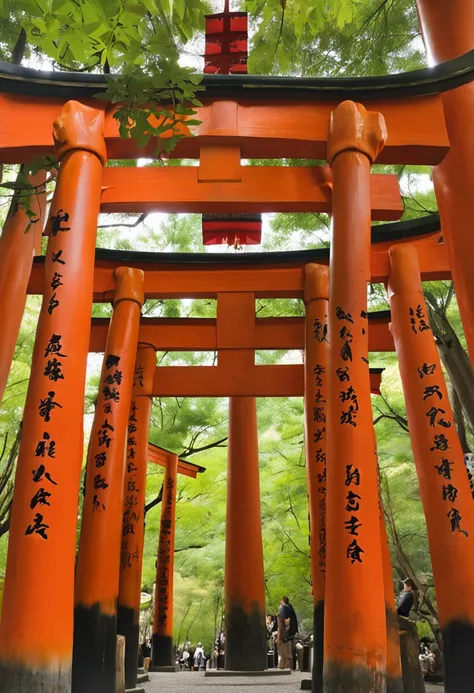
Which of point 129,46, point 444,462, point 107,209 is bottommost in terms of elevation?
point 444,462

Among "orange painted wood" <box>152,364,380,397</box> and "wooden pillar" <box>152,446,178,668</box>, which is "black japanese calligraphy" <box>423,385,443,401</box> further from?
"wooden pillar" <box>152,446,178,668</box>

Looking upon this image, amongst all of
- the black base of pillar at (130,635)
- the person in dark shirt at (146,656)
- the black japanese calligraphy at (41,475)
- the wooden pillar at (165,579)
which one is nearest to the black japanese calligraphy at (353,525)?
the black japanese calligraphy at (41,475)

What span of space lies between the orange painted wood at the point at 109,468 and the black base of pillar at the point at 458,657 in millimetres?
3282

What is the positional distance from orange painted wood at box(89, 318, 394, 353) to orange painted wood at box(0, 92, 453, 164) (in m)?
3.86

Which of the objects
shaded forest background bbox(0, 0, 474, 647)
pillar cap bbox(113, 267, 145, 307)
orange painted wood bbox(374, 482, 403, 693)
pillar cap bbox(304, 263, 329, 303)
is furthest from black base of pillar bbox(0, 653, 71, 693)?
pillar cap bbox(304, 263, 329, 303)

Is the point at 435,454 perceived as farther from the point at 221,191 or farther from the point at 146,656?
the point at 146,656

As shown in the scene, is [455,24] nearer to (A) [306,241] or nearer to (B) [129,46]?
(B) [129,46]

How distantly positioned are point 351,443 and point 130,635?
543 cm

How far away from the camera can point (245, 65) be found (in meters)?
7.17

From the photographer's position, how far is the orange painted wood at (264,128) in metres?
5.41

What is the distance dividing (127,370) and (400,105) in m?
4.14

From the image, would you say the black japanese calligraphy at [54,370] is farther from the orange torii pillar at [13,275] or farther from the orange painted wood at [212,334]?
the orange painted wood at [212,334]

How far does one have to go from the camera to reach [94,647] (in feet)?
20.1

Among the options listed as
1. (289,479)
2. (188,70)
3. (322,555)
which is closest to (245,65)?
(188,70)
